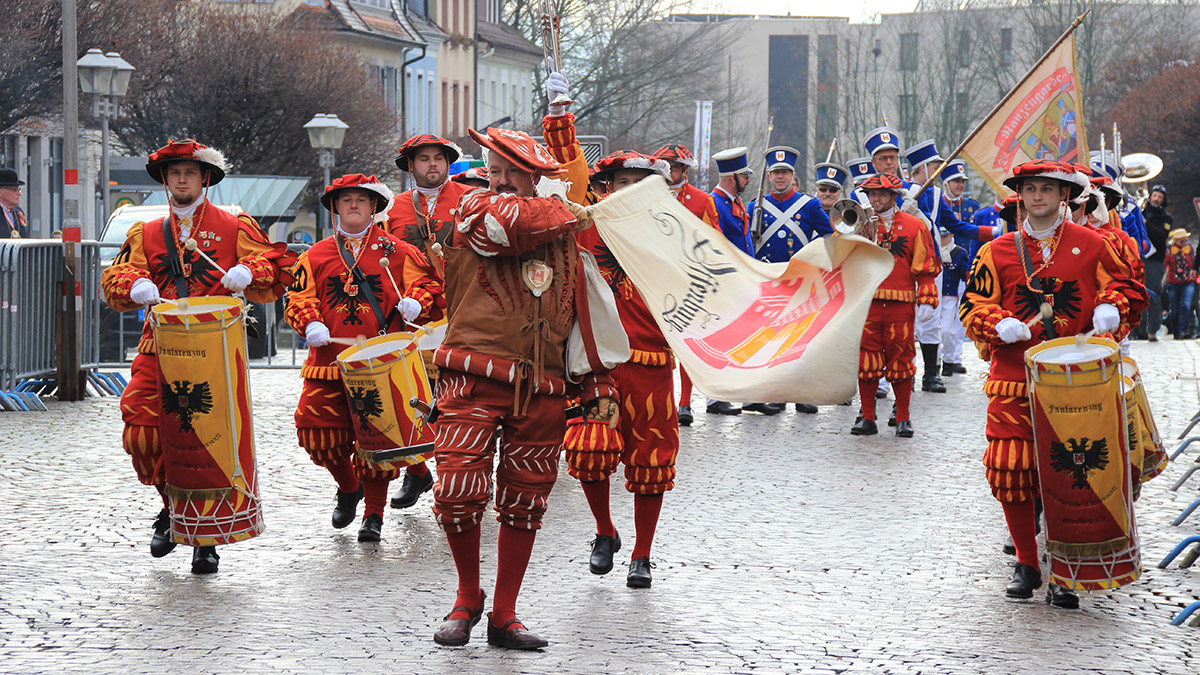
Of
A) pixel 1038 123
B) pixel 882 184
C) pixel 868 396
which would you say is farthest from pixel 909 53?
pixel 1038 123

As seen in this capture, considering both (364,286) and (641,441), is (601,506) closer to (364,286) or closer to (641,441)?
(641,441)

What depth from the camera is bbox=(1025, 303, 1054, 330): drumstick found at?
7.32 metres


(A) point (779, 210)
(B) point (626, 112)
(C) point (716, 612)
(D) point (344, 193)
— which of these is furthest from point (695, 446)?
(B) point (626, 112)

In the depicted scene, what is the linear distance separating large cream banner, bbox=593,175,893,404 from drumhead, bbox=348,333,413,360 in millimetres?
1778

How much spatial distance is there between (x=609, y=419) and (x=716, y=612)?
1.08 m

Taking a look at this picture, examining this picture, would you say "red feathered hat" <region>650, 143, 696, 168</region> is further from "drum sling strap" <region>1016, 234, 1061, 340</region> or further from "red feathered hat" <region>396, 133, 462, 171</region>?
"drum sling strap" <region>1016, 234, 1061, 340</region>

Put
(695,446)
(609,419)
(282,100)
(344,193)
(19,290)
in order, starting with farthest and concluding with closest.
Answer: (282,100), (19,290), (695,446), (344,193), (609,419)

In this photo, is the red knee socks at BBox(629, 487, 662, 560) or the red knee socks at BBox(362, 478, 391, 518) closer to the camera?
the red knee socks at BBox(629, 487, 662, 560)

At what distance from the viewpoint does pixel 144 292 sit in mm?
7461

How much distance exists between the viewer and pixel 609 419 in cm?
620

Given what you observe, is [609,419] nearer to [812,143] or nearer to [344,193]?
[344,193]

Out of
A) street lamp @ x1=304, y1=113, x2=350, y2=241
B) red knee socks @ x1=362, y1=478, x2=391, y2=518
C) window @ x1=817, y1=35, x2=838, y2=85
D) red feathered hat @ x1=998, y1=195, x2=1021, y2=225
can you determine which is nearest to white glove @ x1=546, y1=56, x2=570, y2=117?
red knee socks @ x1=362, y1=478, x2=391, y2=518

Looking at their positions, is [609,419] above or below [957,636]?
above

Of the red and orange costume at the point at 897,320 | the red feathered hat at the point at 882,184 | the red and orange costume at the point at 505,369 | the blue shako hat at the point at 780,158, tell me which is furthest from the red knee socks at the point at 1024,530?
the blue shako hat at the point at 780,158
